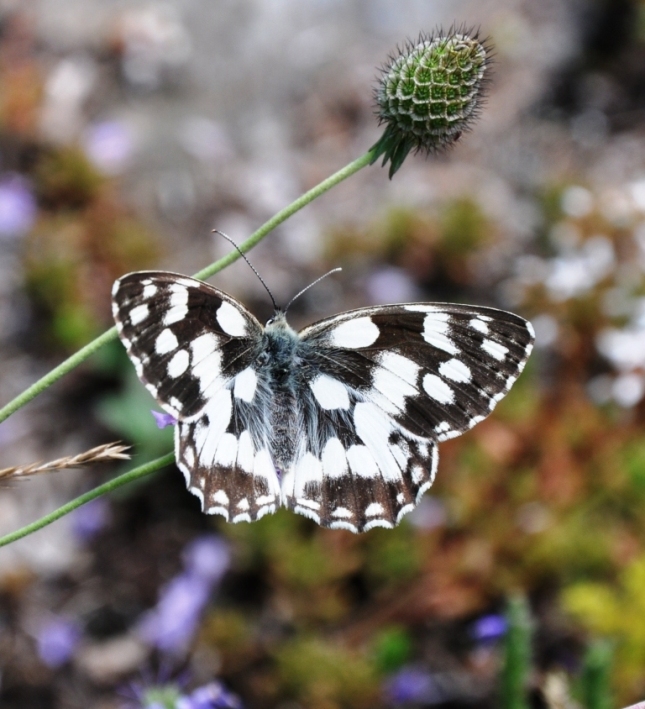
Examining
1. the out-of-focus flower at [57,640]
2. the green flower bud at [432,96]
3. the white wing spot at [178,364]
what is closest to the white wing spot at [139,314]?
the white wing spot at [178,364]

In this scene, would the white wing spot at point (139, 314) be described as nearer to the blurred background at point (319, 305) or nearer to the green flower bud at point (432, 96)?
the green flower bud at point (432, 96)

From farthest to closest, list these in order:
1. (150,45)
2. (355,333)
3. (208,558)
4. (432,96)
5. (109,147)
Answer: (150,45), (109,147), (208,558), (355,333), (432,96)

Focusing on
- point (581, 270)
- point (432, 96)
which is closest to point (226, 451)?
point (432, 96)

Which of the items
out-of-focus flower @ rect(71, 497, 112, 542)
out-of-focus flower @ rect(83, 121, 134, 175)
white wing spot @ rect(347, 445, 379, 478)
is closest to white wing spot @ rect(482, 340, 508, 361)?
white wing spot @ rect(347, 445, 379, 478)

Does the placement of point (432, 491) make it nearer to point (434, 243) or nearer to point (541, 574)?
point (541, 574)

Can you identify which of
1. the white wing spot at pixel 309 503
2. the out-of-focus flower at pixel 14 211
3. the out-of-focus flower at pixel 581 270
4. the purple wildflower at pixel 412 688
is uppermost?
the out-of-focus flower at pixel 14 211

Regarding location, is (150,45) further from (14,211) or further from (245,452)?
(245,452)

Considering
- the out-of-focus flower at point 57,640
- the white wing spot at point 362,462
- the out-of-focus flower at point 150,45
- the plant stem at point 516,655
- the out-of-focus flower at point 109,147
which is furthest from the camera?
the out-of-focus flower at point 150,45
